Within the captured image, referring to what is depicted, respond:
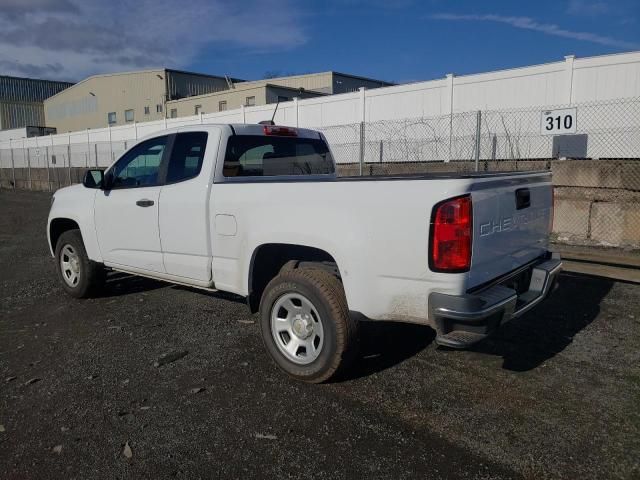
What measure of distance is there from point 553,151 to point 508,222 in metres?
8.22

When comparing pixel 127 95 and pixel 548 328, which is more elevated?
pixel 127 95

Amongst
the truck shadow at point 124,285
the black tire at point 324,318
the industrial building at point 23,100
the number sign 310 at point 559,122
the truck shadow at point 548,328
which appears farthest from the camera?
the industrial building at point 23,100

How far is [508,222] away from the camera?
3357mm

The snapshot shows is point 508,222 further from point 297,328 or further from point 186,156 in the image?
point 186,156

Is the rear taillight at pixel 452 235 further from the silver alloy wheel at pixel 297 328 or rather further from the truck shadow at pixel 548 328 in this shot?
the truck shadow at pixel 548 328

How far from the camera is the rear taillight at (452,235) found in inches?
114

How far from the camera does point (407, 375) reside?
3834 mm

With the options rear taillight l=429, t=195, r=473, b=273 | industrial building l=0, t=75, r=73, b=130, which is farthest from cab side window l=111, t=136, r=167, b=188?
industrial building l=0, t=75, r=73, b=130

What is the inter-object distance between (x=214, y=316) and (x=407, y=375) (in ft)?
7.60

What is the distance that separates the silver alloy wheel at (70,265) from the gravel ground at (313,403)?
0.73m

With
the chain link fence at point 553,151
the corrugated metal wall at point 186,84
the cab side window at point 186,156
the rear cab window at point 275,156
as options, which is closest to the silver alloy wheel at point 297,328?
the rear cab window at point 275,156

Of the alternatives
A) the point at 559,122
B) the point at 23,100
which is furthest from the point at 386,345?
the point at 23,100

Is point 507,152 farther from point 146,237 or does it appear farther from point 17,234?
point 17,234

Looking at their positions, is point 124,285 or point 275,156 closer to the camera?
point 275,156
